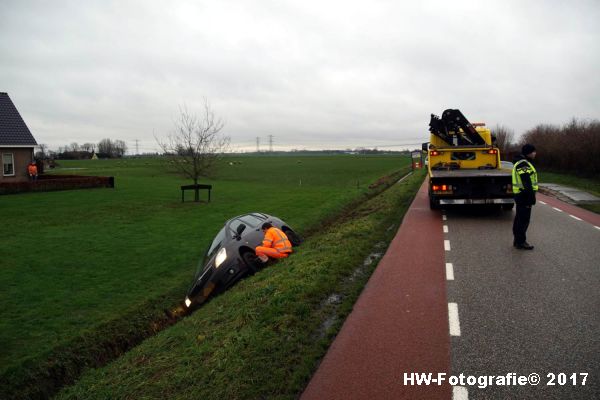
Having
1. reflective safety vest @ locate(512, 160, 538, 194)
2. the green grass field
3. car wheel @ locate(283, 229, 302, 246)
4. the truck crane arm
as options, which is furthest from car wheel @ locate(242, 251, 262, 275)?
the truck crane arm

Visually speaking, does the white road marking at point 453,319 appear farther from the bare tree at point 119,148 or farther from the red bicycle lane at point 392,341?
the bare tree at point 119,148

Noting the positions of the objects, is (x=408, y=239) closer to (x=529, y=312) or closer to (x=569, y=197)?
(x=529, y=312)

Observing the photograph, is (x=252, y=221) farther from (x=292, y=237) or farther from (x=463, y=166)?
(x=463, y=166)

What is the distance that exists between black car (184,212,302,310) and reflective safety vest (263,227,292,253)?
0.62 ft

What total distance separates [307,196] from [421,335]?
2004cm

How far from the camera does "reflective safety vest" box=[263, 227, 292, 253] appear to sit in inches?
383

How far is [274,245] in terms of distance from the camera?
984 cm

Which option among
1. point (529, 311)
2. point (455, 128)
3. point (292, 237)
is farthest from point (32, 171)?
point (529, 311)

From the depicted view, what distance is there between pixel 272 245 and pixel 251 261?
38.2 inches

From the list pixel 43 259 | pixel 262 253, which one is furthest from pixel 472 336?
pixel 43 259

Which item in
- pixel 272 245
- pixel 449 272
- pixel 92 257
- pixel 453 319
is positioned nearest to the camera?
pixel 453 319

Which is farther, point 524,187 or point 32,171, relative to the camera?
point 32,171

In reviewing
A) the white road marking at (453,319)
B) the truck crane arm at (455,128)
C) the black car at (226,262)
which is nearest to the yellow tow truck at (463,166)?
the truck crane arm at (455,128)

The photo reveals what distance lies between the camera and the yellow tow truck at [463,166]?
1267 centimetres
